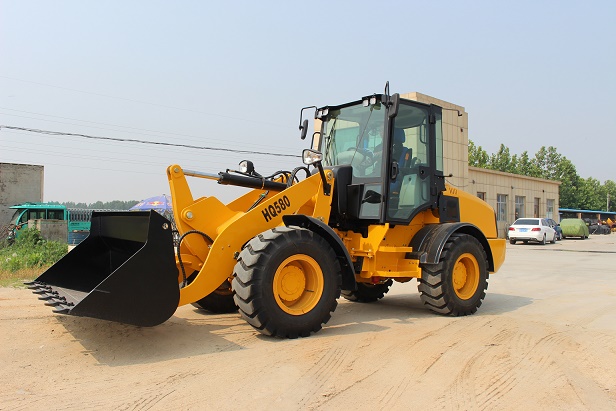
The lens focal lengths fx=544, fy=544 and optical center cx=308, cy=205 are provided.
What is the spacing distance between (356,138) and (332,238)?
179 centimetres

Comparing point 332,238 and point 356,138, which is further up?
point 356,138

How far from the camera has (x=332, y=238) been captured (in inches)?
236

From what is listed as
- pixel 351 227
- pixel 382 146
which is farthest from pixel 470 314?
pixel 382 146

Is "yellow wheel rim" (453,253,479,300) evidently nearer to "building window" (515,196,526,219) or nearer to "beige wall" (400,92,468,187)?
"beige wall" (400,92,468,187)

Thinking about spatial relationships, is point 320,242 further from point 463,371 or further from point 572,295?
point 572,295

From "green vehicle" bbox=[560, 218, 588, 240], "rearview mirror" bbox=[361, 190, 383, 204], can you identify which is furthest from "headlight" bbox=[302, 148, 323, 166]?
"green vehicle" bbox=[560, 218, 588, 240]

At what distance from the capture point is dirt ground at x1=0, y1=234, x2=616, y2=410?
3.91m

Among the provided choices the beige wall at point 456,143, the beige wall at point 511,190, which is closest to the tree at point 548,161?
the beige wall at point 511,190

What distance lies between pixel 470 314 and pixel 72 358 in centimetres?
495

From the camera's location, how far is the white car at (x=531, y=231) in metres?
28.5

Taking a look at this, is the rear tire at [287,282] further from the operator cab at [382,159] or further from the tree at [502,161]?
the tree at [502,161]

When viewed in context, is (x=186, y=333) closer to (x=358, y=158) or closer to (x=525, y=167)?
(x=358, y=158)

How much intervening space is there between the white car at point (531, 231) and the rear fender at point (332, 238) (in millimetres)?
24909

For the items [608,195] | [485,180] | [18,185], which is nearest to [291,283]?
[18,185]
